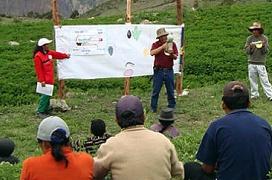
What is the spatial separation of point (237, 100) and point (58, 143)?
1.49m

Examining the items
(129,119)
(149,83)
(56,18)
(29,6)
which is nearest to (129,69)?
(56,18)

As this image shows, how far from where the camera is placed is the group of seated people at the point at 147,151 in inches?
175

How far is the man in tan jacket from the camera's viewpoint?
448cm

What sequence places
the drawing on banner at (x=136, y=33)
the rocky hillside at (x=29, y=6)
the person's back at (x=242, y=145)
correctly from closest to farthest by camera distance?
the person's back at (x=242, y=145), the drawing on banner at (x=136, y=33), the rocky hillside at (x=29, y=6)

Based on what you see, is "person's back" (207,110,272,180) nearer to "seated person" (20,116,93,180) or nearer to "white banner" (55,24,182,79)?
"seated person" (20,116,93,180)

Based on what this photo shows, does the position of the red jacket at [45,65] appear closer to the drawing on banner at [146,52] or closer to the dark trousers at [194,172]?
the drawing on banner at [146,52]

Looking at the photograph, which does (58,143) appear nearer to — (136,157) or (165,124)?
(136,157)

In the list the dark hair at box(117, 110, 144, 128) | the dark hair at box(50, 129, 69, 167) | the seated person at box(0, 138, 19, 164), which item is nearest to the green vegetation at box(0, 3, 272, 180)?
the seated person at box(0, 138, 19, 164)

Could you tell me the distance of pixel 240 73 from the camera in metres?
18.0

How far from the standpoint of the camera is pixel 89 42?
1307cm

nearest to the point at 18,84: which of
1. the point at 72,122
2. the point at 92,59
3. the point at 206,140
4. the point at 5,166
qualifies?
the point at 92,59

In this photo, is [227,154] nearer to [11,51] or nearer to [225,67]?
[225,67]

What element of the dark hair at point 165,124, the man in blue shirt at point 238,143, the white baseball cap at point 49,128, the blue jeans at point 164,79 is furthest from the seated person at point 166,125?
the blue jeans at point 164,79

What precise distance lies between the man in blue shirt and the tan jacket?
18.0 inches
